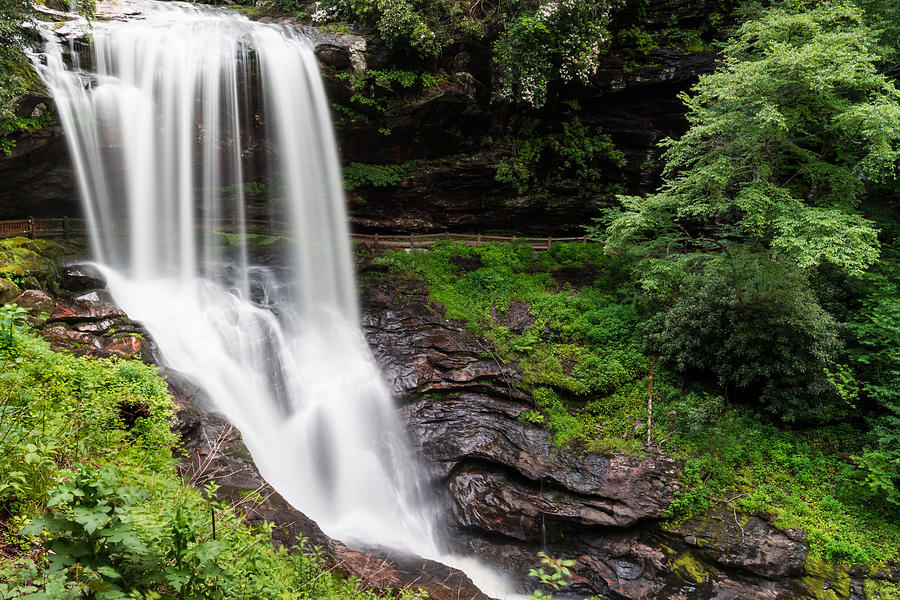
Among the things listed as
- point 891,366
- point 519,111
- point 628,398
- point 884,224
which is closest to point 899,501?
point 891,366

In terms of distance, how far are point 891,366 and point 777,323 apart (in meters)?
2.71

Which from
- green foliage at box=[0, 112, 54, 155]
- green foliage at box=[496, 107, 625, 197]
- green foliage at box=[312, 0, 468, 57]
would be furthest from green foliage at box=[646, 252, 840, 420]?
green foliage at box=[0, 112, 54, 155]

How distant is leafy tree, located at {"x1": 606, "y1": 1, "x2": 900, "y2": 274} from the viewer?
866 centimetres

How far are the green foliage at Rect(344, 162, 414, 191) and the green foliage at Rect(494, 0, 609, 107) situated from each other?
15.7 feet

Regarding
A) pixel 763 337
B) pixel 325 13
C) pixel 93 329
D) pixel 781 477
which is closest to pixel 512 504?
pixel 781 477

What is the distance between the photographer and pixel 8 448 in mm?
3244

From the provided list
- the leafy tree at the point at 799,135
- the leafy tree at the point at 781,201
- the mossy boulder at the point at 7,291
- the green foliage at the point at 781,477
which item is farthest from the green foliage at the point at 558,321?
the mossy boulder at the point at 7,291

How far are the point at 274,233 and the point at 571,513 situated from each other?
529 inches

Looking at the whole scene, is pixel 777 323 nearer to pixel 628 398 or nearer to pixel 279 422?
pixel 628 398

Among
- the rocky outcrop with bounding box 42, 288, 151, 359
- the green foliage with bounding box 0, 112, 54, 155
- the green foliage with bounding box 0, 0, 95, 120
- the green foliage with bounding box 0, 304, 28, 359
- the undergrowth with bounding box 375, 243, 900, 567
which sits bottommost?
the undergrowth with bounding box 375, 243, 900, 567

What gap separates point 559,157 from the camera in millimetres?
18109

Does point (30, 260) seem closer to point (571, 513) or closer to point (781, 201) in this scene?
point (571, 513)

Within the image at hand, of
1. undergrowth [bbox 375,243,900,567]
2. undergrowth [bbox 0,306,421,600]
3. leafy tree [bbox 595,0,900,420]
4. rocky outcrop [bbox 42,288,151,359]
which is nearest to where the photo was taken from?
undergrowth [bbox 0,306,421,600]

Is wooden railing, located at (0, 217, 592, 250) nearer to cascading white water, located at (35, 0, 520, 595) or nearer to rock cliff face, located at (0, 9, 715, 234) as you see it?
cascading white water, located at (35, 0, 520, 595)
